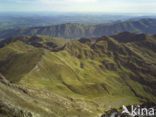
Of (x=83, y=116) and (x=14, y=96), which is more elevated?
(x=14, y=96)

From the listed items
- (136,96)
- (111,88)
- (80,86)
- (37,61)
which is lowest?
(136,96)

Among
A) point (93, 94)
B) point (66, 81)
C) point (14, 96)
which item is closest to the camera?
point (14, 96)

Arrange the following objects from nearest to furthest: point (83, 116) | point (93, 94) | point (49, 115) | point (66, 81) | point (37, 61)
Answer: point (49, 115)
point (83, 116)
point (93, 94)
point (66, 81)
point (37, 61)

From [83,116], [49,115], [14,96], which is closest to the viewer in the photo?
[49,115]

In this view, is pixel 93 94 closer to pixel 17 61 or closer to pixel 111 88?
pixel 111 88

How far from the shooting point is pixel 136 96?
190 metres

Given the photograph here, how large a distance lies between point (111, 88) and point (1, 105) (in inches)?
6614

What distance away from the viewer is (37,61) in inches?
7308

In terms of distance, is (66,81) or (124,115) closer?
(124,115)

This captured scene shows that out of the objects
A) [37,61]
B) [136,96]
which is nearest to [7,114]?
[37,61]

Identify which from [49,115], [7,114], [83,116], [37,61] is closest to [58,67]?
[37,61]

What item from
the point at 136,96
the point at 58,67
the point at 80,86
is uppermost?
the point at 58,67

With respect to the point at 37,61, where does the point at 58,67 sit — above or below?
below

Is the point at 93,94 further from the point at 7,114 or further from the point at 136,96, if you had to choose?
the point at 7,114
